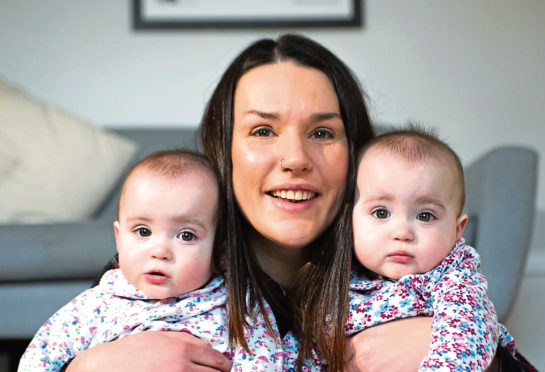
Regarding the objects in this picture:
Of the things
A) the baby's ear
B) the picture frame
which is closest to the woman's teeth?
the baby's ear

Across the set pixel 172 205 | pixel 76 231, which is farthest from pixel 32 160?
pixel 172 205

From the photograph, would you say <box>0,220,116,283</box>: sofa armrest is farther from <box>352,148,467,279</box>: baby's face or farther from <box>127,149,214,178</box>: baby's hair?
<box>352,148,467,279</box>: baby's face

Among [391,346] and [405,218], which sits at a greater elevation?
[405,218]

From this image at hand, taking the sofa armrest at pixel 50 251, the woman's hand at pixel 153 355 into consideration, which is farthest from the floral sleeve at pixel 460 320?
the sofa armrest at pixel 50 251

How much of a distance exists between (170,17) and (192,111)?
486mm

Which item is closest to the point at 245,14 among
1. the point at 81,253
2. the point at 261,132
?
the point at 81,253

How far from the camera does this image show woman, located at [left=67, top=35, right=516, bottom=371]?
48.9 inches

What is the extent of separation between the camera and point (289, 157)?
130 cm

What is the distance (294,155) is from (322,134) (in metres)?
0.13

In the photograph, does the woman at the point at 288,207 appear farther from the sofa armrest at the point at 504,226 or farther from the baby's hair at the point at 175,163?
the sofa armrest at the point at 504,226

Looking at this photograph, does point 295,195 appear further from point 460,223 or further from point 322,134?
point 460,223

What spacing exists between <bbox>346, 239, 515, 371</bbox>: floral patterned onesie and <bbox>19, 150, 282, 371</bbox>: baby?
218mm

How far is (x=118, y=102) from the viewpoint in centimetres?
323

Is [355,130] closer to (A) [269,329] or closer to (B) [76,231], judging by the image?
(A) [269,329]
